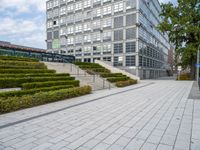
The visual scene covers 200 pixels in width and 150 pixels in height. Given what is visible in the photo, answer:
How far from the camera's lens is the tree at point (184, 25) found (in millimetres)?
28266

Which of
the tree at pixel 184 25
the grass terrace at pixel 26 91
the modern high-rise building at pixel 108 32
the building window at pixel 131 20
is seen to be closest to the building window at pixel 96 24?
the modern high-rise building at pixel 108 32

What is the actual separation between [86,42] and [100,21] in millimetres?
6167

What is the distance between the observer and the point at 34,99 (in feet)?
28.2

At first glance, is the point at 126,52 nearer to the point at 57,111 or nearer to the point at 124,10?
the point at 124,10

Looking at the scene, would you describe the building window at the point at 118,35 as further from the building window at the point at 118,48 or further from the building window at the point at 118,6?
the building window at the point at 118,6

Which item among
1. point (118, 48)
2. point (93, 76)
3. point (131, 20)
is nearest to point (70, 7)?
point (131, 20)

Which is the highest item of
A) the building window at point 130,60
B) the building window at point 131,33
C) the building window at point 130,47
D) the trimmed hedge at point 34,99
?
the building window at point 131,33

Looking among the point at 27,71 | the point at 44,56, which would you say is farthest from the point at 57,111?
the point at 44,56

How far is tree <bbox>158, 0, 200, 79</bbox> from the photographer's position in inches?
1113

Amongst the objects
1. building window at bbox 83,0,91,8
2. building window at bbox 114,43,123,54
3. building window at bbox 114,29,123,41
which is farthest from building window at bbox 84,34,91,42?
building window at bbox 114,43,123,54

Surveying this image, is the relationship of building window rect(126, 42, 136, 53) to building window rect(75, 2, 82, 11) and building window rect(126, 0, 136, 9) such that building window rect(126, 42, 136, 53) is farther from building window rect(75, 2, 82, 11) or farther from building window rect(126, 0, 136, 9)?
building window rect(75, 2, 82, 11)

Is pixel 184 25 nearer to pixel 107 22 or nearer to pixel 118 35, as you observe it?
pixel 118 35

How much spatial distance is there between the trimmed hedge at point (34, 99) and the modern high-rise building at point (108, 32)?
83.9 ft

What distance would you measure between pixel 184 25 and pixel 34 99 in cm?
2881
